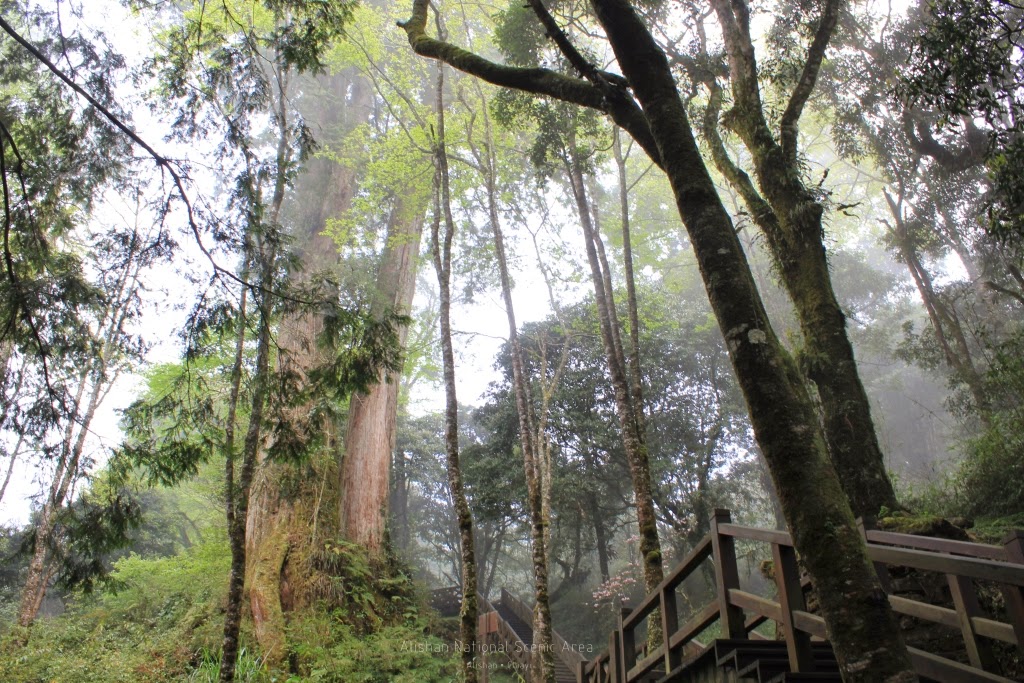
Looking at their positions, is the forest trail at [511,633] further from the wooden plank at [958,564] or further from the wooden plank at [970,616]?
the wooden plank at [970,616]

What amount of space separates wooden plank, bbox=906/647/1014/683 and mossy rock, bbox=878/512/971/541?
2.20 meters

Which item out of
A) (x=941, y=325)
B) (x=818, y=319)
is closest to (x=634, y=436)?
(x=818, y=319)

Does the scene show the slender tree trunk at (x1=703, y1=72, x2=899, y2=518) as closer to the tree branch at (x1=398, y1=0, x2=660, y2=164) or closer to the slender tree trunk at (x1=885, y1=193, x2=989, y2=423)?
the tree branch at (x1=398, y1=0, x2=660, y2=164)

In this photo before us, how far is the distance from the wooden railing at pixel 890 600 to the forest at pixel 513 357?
17mm

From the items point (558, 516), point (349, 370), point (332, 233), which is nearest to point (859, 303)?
point (558, 516)

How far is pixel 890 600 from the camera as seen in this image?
9.37 feet

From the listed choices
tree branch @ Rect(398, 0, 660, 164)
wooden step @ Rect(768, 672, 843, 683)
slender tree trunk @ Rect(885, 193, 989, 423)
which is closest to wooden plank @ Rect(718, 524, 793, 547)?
wooden step @ Rect(768, 672, 843, 683)

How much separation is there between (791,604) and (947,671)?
27.0 inches

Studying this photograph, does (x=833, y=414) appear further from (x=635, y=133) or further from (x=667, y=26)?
(x=667, y=26)

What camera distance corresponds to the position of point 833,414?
5410 millimetres

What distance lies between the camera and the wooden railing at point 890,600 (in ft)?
6.82

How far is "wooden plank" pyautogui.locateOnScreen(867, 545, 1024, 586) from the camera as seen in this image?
1.90 metres

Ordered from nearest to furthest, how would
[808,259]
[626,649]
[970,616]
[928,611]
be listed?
[970,616]
[928,611]
[626,649]
[808,259]

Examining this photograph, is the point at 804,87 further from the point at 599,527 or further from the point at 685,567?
the point at 599,527
